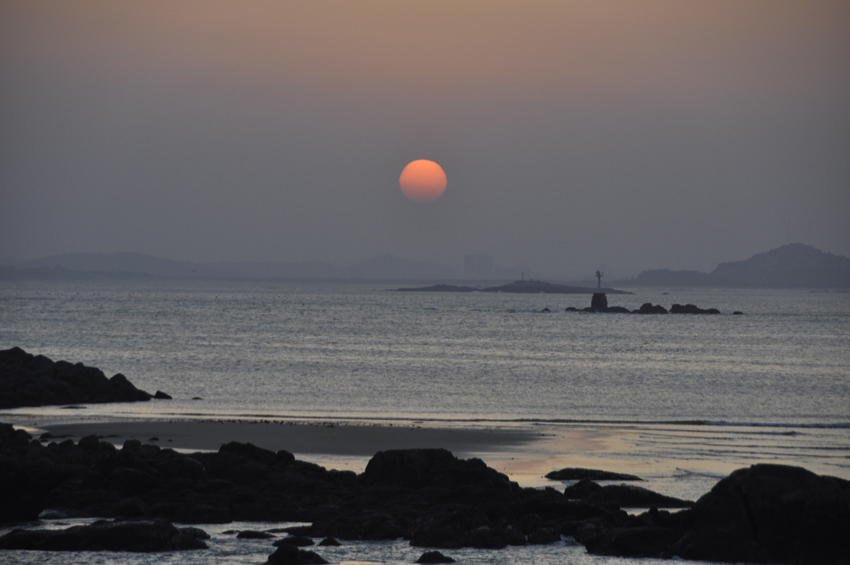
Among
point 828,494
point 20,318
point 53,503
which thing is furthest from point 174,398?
point 20,318

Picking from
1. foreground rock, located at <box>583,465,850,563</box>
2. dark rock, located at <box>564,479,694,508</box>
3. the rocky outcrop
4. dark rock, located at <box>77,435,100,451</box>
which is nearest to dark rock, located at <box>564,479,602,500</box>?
dark rock, located at <box>564,479,694,508</box>

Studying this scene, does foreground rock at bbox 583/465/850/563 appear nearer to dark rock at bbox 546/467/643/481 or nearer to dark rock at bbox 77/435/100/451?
dark rock at bbox 546/467/643/481

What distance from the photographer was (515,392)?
133 feet

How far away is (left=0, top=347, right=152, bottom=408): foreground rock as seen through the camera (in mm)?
32250

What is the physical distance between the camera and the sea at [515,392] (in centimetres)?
1995

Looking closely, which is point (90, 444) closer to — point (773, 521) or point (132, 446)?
point (132, 446)

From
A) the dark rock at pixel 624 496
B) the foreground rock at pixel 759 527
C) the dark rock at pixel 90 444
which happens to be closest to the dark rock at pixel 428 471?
the dark rock at pixel 624 496

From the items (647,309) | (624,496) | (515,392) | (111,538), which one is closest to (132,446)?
(111,538)

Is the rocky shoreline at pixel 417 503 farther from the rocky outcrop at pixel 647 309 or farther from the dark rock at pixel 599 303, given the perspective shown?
the dark rock at pixel 599 303

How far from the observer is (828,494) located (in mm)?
12672

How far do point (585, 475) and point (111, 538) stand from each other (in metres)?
9.92

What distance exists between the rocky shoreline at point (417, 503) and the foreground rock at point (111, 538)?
5cm

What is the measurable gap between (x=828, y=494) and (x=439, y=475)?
6.96 meters

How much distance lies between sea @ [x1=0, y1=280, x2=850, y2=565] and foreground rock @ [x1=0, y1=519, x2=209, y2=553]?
0.34 m
